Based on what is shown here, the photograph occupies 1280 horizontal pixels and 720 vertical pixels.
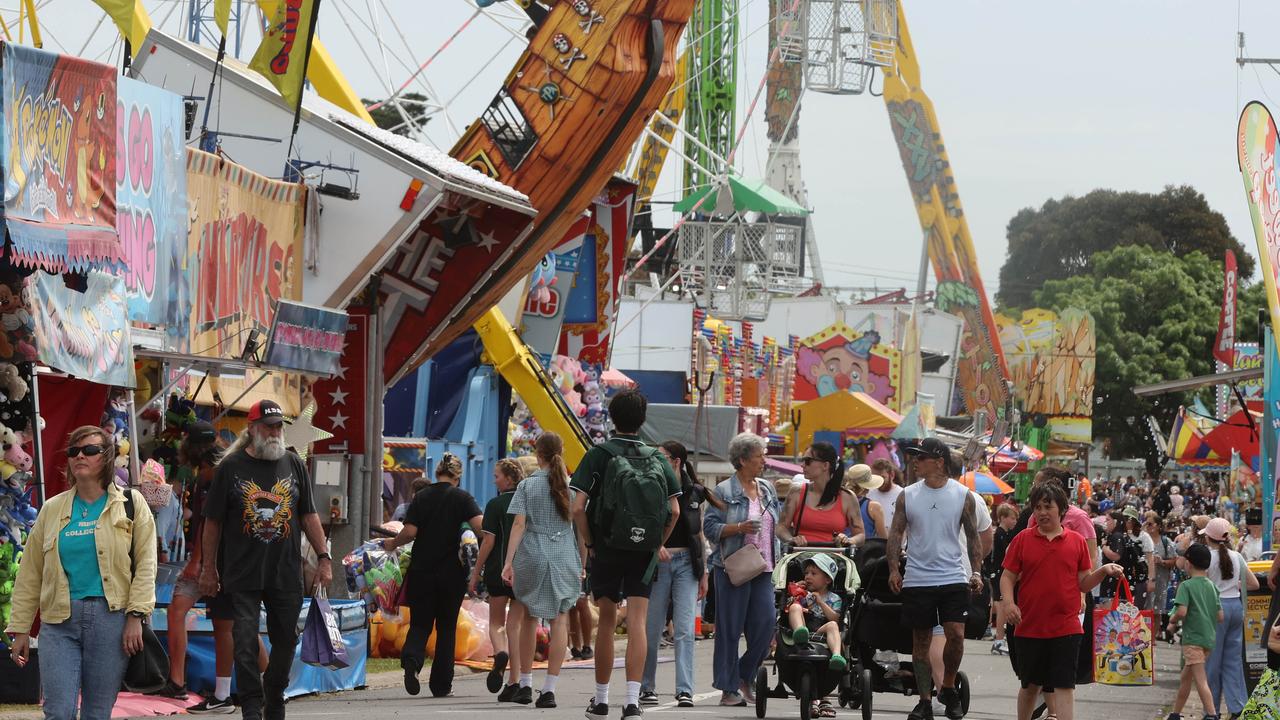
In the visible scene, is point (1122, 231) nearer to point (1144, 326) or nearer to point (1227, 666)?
point (1144, 326)

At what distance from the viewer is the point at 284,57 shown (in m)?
18.1

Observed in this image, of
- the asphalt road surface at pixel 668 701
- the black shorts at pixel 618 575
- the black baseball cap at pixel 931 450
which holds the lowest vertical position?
the asphalt road surface at pixel 668 701

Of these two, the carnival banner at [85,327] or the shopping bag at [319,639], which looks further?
the carnival banner at [85,327]

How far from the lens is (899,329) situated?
63.2m

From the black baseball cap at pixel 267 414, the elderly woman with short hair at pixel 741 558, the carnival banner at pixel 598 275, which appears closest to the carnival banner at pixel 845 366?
the carnival banner at pixel 598 275

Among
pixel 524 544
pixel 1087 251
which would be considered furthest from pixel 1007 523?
pixel 1087 251

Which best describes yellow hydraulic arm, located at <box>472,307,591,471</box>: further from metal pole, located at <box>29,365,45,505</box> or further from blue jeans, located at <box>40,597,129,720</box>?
blue jeans, located at <box>40,597,129,720</box>

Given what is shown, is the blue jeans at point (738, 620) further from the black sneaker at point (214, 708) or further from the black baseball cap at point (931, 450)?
the black sneaker at point (214, 708)

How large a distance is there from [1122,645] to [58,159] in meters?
9.95

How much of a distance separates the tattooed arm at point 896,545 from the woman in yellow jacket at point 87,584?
500 cm

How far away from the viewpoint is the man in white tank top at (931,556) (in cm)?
1187

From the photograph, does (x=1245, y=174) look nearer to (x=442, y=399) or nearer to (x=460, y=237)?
(x=460, y=237)

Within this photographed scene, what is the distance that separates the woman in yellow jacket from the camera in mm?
8234

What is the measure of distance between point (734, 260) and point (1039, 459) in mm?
A: 14768
